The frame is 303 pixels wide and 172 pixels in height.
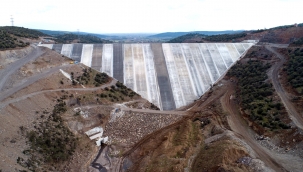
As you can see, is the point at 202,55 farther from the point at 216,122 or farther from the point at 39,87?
the point at 39,87

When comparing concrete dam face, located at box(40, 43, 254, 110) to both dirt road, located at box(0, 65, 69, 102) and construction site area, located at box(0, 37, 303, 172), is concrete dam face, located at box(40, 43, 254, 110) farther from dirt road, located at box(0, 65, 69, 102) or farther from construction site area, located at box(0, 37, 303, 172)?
dirt road, located at box(0, 65, 69, 102)

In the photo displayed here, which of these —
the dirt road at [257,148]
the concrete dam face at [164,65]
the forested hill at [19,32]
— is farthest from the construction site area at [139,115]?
the forested hill at [19,32]

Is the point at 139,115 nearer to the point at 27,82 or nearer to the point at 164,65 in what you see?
the point at 27,82

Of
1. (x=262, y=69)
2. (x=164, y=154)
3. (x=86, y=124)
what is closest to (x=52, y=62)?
(x=86, y=124)

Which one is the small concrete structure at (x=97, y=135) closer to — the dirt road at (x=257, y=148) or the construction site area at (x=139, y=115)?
the construction site area at (x=139, y=115)

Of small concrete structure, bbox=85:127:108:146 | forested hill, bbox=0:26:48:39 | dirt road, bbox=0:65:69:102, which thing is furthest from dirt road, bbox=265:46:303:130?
forested hill, bbox=0:26:48:39

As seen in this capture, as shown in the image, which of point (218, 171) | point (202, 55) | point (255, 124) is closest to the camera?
point (218, 171)
